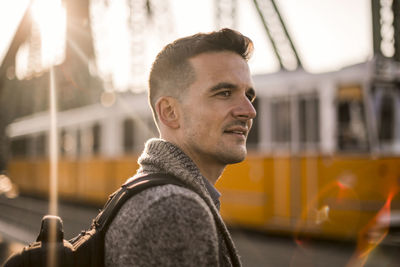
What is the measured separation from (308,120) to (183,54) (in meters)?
8.52

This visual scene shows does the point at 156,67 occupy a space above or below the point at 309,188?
above

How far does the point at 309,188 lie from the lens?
8555mm

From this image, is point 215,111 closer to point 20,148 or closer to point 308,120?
point 308,120

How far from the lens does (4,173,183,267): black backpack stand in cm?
105

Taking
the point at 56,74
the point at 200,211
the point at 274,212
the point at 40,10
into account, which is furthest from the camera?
the point at 274,212

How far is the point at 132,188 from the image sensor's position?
1.10 meters

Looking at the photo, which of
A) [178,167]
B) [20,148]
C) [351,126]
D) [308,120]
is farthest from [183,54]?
[20,148]

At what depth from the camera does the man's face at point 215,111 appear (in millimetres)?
1392

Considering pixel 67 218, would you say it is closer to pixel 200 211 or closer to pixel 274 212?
pixel 274 212

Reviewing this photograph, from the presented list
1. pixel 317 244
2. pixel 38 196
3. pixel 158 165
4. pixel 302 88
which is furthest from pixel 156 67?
pixel 38 196

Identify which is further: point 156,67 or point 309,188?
point 309,188

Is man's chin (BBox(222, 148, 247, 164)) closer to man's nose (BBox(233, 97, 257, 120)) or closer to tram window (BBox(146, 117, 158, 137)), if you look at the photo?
man's nose (BBox(233, 97, 257, 120))

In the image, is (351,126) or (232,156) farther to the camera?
(351,126)

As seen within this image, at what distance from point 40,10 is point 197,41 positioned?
1.73m
